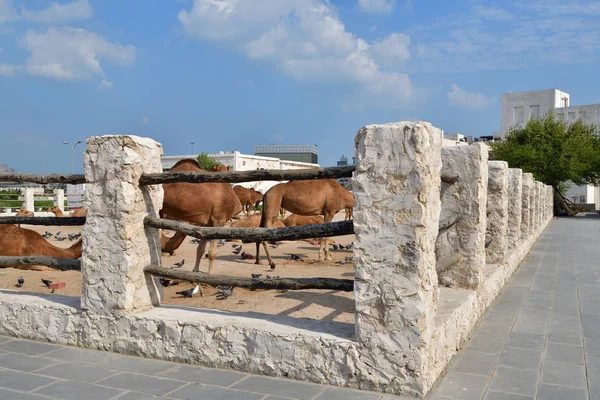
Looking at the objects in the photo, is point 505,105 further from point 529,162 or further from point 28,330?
point 28,330

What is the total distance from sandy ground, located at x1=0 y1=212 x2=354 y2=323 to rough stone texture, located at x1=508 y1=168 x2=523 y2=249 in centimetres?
285

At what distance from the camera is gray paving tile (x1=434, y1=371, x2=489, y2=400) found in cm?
326

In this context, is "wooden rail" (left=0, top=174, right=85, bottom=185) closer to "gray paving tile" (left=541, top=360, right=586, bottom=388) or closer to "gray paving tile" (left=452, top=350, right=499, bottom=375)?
"gray paving tile" (left=452, top=350, right=499, bottom=375)

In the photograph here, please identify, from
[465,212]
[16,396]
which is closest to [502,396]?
[465,212]

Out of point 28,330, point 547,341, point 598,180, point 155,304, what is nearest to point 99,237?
point 155,304

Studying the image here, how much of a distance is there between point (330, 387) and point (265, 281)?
3.16 ft

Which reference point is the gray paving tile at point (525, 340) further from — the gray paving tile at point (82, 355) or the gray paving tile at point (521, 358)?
the gray paving tile at point (82, 355)

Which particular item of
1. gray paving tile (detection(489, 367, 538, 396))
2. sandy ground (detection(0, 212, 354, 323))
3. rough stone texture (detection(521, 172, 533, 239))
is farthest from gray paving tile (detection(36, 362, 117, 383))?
rough stone texture (detection(521, 172, 533, 239))

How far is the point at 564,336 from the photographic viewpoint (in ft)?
15.2

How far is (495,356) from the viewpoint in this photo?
13.3ft

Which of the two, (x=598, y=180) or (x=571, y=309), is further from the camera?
(x=598, y=180)

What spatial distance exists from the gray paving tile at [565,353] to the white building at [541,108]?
60.3 metres

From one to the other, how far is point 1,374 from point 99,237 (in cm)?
119

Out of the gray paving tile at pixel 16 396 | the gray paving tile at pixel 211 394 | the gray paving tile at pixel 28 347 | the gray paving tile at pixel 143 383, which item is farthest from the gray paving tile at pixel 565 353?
the gray paving tile at pixel 28 347
